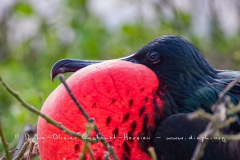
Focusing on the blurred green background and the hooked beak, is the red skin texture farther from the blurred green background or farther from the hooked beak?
the blurred green background

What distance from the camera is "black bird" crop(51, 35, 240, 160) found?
10.0 ft

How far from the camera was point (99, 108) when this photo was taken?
288cm

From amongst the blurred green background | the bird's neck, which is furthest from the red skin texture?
the blurred green background

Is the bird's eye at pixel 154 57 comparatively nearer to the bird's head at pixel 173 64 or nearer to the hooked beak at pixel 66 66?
the bird's head at pixel 173 64

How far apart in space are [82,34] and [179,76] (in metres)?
3.18

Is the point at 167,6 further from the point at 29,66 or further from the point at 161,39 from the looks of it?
the point at 161,39

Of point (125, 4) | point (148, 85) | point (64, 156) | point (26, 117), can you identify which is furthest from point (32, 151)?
point (125, 4)

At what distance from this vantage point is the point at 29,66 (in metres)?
6.55

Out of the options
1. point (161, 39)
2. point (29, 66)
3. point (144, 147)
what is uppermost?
point (161, 39)

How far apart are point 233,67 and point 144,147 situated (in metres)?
2.82

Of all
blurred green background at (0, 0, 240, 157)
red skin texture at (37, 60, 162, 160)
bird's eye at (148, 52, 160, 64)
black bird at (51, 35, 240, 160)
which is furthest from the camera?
blurred green background at (0, 0, 240, 157)

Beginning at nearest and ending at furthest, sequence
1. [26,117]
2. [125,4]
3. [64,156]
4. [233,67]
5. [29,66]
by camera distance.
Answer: [64,156] < [26,117] < [233,67] < [29,66] < [125,4]

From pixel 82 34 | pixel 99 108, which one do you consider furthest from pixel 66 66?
pixel 82 34

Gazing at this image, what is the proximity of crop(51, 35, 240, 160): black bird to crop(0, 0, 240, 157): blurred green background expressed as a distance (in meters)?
2.53
